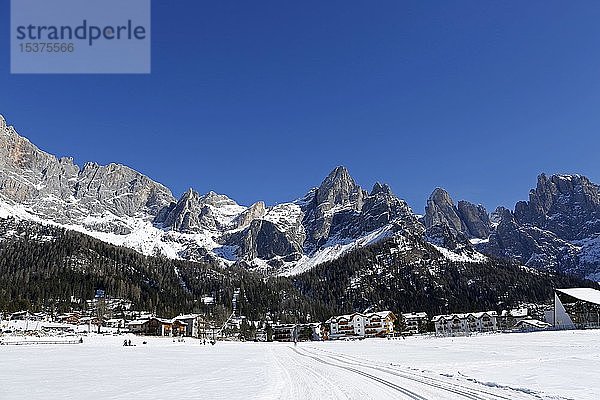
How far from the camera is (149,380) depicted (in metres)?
22.5

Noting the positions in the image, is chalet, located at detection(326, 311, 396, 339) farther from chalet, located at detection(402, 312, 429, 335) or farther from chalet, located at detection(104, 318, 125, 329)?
chalet, located at detection(104, 318, 125, 329)

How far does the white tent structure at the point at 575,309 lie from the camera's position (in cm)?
10738

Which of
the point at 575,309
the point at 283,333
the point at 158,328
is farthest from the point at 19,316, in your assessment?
the point at 575,309

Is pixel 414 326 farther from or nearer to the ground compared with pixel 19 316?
nearer to the ground

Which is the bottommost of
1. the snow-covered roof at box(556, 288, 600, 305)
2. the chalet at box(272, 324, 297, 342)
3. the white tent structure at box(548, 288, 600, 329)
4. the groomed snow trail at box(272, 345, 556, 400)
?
the chalet at box(272, 324, 297, 342)

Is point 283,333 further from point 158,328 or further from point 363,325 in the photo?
point 158,328

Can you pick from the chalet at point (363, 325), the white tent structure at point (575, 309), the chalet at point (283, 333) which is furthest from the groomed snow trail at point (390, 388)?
the chalet at point (283, 333)

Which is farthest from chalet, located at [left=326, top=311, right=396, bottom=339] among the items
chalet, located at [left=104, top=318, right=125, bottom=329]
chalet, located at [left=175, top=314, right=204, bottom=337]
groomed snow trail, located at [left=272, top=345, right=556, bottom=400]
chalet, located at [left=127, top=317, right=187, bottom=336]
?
groomed snow trail, located at [left=272, top=345, right=556, bottom=400]

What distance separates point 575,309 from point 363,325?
84136mm

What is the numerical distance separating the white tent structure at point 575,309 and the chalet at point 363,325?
66.4 metres

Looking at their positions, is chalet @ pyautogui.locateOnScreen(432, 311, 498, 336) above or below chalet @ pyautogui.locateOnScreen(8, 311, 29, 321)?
below

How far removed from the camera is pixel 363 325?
18212cm

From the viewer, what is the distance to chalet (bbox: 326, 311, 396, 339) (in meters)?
176

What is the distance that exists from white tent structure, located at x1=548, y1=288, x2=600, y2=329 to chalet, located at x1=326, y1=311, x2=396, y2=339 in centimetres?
6643
